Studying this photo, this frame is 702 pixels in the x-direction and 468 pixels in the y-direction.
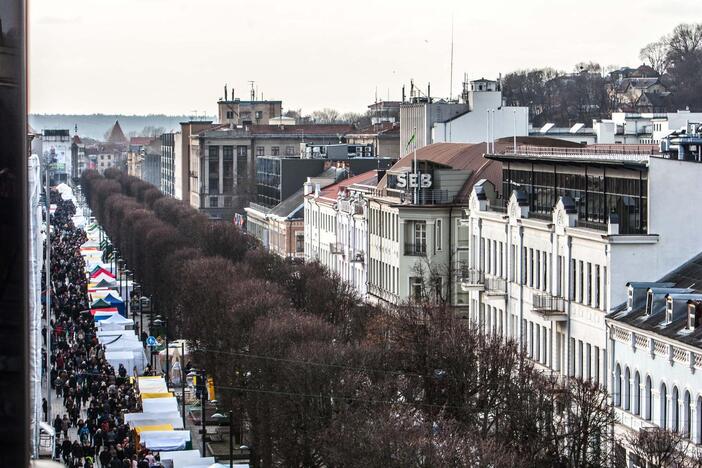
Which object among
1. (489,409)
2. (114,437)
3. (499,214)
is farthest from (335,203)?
(489,409)

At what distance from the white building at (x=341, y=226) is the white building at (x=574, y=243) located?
20.9 m

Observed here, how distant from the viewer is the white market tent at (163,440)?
135ft

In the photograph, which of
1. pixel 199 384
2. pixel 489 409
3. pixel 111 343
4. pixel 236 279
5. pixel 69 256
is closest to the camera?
pixel 489 409

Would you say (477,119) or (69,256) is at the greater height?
(477,119)

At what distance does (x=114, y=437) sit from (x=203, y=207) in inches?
5774

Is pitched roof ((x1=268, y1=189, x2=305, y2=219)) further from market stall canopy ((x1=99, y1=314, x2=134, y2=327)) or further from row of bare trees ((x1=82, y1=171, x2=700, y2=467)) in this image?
row of bare trees ((x1=82, y1=171, x2=700, y2=467))

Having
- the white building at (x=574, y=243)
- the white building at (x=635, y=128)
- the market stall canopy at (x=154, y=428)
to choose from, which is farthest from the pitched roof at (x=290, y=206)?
the market stall canopy at (x=154, y=428)

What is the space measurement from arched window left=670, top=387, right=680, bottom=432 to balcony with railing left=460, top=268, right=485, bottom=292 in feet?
66.9

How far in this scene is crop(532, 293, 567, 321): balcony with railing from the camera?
142ft

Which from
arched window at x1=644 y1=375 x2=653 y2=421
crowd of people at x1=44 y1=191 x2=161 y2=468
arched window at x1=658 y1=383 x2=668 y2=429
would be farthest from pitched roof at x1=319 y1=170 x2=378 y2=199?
arched window at x1=658 y1=383 x2=668 y2=429

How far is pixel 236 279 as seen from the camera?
223ft

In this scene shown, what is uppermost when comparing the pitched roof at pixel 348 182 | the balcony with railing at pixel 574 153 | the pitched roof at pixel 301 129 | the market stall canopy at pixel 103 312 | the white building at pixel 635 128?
the pitched roof at pixel 301 129

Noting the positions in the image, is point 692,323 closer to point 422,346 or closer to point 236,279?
point 422,346

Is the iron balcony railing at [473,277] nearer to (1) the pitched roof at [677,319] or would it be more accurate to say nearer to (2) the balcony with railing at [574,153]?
(2) the balcony with railing at [574,153]
